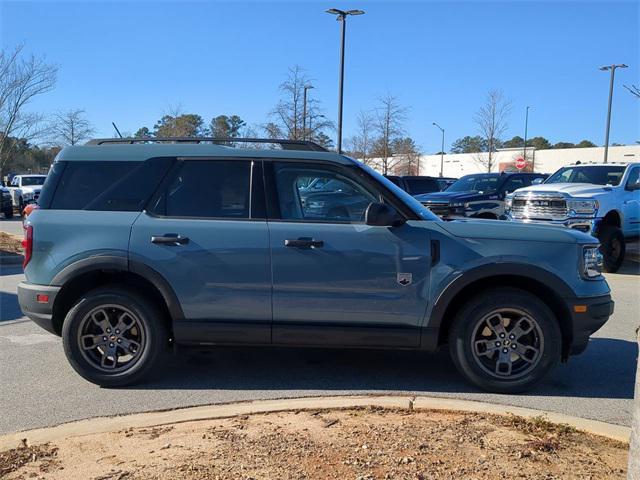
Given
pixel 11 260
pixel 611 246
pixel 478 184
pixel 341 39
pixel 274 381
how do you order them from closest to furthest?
pixel 274 381 → pixel 611 246 → pixel 11 260 → pixel 478 184 → pixel 341 39

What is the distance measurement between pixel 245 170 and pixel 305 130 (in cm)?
2077

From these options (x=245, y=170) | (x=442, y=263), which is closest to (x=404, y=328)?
(x=442, y=263)

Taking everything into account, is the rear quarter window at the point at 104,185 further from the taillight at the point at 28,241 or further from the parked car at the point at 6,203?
the parked car at the point at 6,203

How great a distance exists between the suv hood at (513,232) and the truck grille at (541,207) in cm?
661

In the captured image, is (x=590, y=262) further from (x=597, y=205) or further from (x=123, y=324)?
(x=597, y=205)

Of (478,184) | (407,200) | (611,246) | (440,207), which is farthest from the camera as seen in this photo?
(478,184)

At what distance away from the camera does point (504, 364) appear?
464 centimetres

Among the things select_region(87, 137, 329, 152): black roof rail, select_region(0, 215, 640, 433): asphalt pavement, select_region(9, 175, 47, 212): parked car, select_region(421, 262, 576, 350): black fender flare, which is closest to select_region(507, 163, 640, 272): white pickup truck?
select_region(0, 215, 640, 433): asphalt pavement

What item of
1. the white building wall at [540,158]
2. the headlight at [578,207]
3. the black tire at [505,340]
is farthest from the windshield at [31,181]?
the white building wall at [540,158]

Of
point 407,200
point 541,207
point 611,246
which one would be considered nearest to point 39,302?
A: point 407,200

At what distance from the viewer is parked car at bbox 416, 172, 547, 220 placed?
13266 millimetres

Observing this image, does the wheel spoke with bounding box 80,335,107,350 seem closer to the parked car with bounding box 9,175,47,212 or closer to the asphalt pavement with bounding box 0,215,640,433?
the asphalt pavement with bounding box 0,215,640,433

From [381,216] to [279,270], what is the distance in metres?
0.90

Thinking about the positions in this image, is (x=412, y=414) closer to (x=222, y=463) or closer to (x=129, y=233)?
(x=222, y=463)
